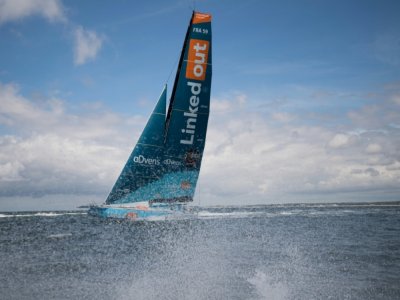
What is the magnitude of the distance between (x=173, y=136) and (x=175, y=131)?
1.79 ft

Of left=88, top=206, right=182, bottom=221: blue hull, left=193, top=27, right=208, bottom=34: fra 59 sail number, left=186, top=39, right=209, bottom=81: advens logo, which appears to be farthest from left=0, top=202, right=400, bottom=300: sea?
left=193, top=27, right=208, bottom=34: fra 59 sail number

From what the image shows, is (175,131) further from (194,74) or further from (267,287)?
(267,287)

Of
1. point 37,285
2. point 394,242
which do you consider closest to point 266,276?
point 37,285

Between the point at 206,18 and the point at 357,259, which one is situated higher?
the point at 206,18

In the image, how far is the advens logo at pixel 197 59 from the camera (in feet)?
115

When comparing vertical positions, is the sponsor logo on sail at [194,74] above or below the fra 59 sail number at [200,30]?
below

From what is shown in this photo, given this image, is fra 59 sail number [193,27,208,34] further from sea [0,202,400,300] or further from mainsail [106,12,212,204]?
sea [0,202,400,300]

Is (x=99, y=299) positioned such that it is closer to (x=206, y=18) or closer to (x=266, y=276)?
(x=266, y=276)

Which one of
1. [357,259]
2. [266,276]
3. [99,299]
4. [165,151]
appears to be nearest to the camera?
[99,299]

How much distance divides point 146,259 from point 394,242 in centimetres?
1442

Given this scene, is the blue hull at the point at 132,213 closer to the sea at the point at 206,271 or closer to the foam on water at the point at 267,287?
the sea at the point at 206,271

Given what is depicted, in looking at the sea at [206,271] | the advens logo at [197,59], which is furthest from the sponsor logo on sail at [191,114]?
the sea at [206,271]

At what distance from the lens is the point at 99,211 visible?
112 ft

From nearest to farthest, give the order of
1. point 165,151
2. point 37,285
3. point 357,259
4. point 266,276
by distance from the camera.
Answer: point 37,285, point 266,276, point 357,259, point 165,151
